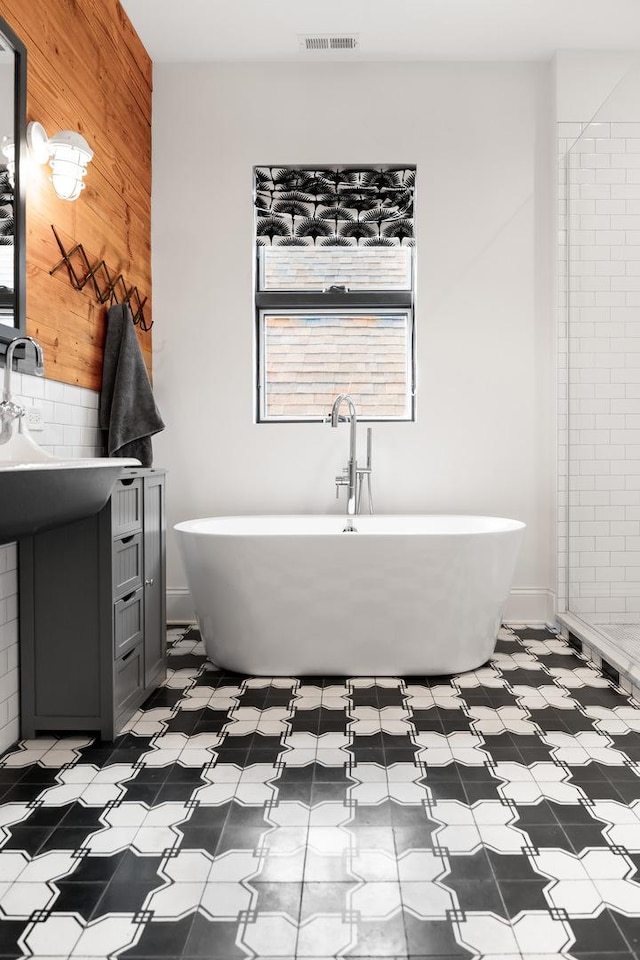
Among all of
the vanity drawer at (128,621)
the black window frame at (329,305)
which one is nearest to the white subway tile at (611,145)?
the black window frame at (329,305)

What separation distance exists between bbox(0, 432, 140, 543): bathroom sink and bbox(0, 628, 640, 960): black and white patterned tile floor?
771 millimetres

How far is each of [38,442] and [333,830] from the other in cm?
158

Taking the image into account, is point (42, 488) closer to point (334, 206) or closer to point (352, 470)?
point (352, 470)

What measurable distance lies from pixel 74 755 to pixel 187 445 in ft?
6.20

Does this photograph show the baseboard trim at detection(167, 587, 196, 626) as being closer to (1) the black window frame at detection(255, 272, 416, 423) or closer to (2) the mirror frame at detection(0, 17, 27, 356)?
(1) the black window frame at detection(255, 272, 416, 423)

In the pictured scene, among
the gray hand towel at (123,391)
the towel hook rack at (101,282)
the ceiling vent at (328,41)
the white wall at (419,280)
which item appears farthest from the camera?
the white wall at (419,280)

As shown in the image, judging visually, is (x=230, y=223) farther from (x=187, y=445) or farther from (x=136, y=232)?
(x=187, y=445)

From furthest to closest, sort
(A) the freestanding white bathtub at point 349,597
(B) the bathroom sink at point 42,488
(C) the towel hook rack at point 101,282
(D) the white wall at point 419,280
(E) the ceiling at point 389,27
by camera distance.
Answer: (D) the white wall at point 419,280, (E) the ceiling at point 389,27, (A) the freestanding white bathtub at point 349,597, (C) the towel hook rack at point 101,282, (B) the bathroom sink at point 42,488

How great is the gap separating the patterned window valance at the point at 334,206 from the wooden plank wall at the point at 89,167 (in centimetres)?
67

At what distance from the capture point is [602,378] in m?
3.24

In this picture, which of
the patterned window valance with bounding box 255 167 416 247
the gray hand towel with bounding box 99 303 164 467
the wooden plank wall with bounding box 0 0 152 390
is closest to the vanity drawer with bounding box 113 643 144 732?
the gray hand towel with bounding box 99 303 164 467

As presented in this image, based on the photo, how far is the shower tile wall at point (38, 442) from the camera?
2.11 meters

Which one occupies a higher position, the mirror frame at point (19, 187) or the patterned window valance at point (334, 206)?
the patterned window valance at point (334, 206)

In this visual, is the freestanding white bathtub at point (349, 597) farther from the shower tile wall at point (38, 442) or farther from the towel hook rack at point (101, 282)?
the towel hook rack at point (101, 282)
